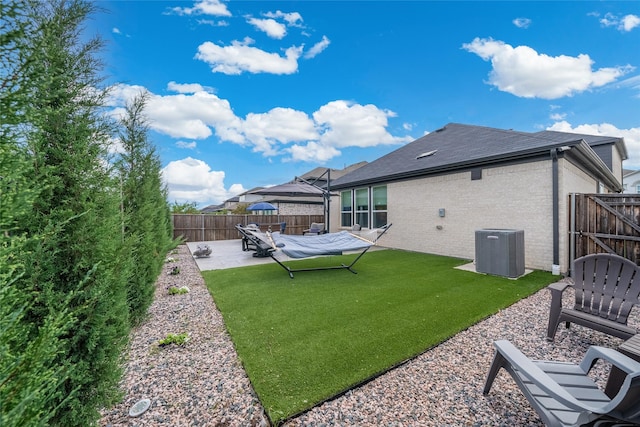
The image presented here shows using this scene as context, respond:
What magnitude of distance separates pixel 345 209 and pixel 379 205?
237 cm

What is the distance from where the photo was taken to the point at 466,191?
7.96 metres

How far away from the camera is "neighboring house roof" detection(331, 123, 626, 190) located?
6.60m

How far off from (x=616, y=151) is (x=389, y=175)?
1410 cm

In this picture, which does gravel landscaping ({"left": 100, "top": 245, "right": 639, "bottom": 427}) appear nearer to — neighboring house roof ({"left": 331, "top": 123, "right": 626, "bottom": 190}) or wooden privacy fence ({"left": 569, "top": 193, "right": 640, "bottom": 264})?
wooden privacy fence ({"left": 569, "top": 193, "right": 640, "bottom": 264})

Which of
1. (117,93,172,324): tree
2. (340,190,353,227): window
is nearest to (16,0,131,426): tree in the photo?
(117,93,172,324): tree

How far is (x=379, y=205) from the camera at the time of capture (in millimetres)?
11086

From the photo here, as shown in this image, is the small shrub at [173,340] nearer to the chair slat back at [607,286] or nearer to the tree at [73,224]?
the tree at [73,224]

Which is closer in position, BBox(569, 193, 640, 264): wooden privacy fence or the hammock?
BBox(569, 193, 640, 264): wooden privacy fence

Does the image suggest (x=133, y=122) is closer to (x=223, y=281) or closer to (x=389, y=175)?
(x=223, y=281)

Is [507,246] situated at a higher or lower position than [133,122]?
lower

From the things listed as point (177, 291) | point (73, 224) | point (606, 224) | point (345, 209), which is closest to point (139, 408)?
point (73, 224)

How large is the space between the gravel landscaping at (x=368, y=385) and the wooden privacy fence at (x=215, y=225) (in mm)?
11259

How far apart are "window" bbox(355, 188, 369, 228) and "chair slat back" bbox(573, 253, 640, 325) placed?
28.3 feet

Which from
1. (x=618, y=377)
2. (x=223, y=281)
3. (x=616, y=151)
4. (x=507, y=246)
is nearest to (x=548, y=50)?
(x=507, y=246)
